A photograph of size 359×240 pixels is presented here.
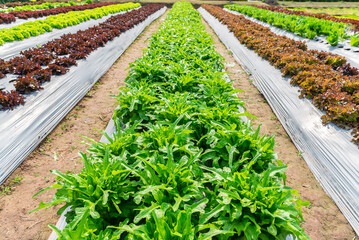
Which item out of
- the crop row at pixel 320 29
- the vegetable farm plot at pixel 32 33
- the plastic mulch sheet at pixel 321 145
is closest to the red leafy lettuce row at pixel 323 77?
the plastic mulch sheet at pixel 321 145

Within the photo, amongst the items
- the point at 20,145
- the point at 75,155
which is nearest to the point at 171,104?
the point at 75,155

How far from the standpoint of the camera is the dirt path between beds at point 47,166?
9.04 ft

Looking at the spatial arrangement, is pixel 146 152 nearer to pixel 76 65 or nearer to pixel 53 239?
pixel 53 239

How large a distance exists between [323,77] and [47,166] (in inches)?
244

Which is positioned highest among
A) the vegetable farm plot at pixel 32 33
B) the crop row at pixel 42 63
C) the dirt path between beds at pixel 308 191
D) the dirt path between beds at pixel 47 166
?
the vegetable farm plot at pixel 32 33

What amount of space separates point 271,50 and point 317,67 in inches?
77.8

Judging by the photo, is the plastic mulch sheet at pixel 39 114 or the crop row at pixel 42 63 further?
the crop row at pixel 42 63

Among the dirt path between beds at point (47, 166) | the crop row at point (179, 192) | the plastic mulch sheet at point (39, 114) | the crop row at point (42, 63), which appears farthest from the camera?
the crop row at point (42, 63)

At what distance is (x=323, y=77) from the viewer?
17.3ft

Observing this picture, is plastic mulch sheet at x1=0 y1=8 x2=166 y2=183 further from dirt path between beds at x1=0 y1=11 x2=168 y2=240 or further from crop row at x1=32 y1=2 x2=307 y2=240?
crop row at x1=32 y1=2 x2=307 y2=240

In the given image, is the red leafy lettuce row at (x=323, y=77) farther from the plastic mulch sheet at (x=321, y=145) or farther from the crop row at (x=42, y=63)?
the crop row at (x=42, y=63)

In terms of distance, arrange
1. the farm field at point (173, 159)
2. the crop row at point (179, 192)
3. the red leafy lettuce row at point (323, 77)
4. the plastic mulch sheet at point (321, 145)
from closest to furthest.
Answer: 1. the crop row at point (179, 192)
2. the farm field at point (173, 159)
3. the plastic mulch sheet at point (321, 145)
4. the red leafy lettuce row at point (323, 77)

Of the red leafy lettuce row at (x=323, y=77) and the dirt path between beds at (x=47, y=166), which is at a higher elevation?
the red leafy lettuce row at (x=323, y=77)

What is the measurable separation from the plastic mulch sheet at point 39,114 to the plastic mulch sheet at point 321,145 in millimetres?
4882
